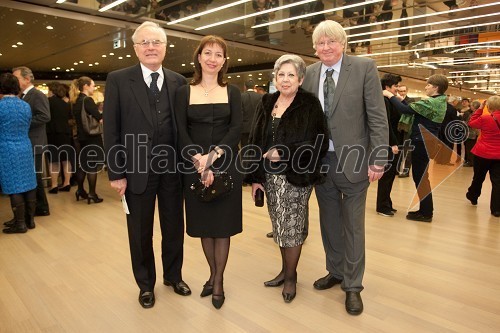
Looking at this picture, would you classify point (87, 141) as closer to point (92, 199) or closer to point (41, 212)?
point (92, 199)

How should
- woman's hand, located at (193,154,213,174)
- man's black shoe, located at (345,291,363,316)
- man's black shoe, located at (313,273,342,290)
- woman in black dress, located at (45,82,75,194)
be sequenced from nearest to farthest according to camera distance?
woman's hand, located at (193,154,213,174) < man's black shoe, located at (345,291,363,316) < man's black shoe, located at (313,273,342,290) < woman in black dress, located at (45,82,75,194)

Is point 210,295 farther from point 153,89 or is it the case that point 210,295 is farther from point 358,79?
point 358,79

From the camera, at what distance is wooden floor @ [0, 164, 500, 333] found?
2.36 metres

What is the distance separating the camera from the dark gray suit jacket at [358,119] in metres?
2.40

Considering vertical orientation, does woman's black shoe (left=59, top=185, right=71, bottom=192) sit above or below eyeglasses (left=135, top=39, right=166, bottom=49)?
below

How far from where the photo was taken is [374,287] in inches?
113

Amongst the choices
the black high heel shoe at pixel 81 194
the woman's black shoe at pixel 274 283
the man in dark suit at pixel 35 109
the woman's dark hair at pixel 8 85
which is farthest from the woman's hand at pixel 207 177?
the black high heel shoe at pixel 81 194

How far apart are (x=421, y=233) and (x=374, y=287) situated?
1.69 metres

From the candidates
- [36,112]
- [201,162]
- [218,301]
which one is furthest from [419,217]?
[36,112]

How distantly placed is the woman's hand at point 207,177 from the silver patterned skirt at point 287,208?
41cm

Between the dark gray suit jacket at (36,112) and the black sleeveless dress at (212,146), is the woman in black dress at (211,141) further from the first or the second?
the dark gray suit jacket at (36,112)

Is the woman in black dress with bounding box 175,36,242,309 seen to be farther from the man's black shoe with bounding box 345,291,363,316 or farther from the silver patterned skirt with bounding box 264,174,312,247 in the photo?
the man's black shoe with bounding box 345,291,363,316

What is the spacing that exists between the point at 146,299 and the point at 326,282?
1.33m

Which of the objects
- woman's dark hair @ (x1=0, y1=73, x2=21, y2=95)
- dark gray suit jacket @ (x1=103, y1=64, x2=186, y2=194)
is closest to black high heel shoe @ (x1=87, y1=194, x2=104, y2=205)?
woman's dark hair @ (x1=0, y1=73, x2=21, y2=95)
